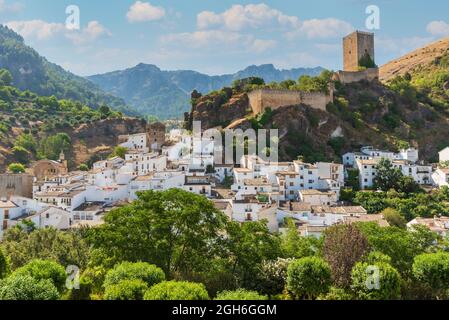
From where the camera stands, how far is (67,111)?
92750 mm

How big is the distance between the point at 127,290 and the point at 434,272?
1330cm

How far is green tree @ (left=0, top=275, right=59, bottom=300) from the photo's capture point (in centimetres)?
1820

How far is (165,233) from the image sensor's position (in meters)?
23.0

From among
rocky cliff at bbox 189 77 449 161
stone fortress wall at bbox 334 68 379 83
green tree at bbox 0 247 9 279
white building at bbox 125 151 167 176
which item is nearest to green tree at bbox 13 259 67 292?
green tree at bbox 0 247 9 279

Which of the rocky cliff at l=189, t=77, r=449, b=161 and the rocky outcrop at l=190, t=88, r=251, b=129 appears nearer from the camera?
the rocky cliff at l=189, t=77, r=449, b=161

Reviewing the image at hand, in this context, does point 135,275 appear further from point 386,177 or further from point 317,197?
point 386,177

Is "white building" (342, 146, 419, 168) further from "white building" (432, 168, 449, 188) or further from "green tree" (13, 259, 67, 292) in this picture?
"green tree" (13, 259, 67, 292)

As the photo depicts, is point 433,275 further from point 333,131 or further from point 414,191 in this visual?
point 333,131

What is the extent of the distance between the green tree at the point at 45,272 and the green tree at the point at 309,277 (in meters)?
9.59

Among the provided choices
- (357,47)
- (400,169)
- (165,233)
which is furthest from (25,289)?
(357,47)

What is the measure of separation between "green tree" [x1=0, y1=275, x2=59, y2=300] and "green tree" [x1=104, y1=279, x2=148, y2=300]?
2.16 m
